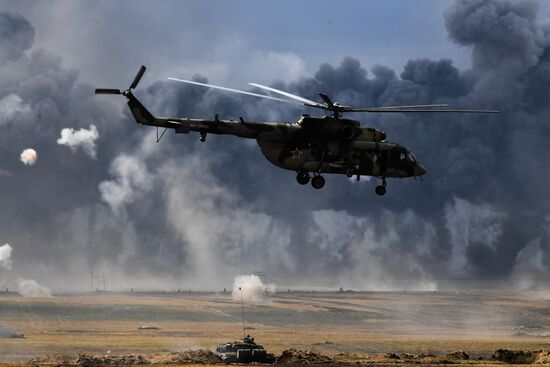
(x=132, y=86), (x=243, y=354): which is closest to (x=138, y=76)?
(x=132, y=86)

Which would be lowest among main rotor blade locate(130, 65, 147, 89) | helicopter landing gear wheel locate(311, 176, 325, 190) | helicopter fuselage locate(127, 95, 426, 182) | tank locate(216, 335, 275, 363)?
tank locate(216, 335, 275, 363)

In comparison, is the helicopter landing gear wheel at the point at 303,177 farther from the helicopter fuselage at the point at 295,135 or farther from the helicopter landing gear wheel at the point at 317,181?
the helicopter landing gear wheel at the point at 317,181

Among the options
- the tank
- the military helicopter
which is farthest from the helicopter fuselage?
the tank

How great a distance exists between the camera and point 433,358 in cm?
11919

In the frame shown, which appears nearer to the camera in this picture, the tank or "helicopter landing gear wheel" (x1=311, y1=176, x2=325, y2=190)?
"helicopter landing gear wheel" (x1=311, y1=176, x2=325, y2=190)

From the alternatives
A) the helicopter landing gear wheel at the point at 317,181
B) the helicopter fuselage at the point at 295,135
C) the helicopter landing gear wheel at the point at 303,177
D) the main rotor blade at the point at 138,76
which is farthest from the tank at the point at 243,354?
the main rotor blade at the point at 138,76

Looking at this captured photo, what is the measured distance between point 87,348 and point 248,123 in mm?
99848

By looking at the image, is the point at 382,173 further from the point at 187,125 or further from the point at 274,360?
the point at 274,360

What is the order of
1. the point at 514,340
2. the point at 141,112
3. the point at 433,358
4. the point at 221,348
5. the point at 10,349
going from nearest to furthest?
the point at 141,112
the point at 221,348
the point at 433,358
the point at 10,349
the point at 514,340

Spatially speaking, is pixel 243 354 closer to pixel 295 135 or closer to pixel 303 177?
pixel 303 177

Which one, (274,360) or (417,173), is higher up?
(417,173)

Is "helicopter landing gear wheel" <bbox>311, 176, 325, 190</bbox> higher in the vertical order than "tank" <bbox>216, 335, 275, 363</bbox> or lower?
higher

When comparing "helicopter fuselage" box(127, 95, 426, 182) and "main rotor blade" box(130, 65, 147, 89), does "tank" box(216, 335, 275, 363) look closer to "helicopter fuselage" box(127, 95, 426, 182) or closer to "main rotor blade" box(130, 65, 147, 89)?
"helicopter fuselage" box(127, 95, 426, 182)

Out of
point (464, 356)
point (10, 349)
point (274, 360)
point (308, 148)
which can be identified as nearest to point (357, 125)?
point (308, 148)
